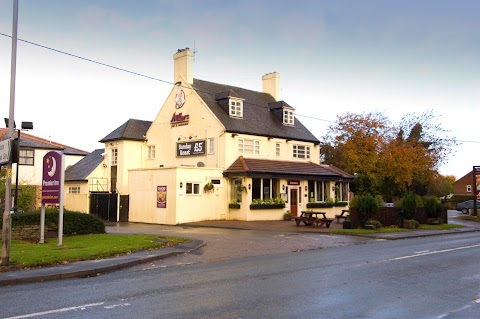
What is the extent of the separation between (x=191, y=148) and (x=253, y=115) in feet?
18.7

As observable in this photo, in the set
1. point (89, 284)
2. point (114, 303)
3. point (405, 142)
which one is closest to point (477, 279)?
point (114, 303)

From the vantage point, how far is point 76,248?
Answer: 15492 millimetres

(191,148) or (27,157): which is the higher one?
(27,157)

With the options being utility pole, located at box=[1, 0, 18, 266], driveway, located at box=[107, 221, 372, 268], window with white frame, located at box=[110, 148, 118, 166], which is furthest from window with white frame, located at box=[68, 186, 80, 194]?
utility pole, located at box=[1, 0, 18, 266]

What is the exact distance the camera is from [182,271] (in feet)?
39.5

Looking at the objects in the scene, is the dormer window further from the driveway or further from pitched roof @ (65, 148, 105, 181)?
pitched roof @ (65, 148, 105, 181)

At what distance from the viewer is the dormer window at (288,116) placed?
39.4 meters

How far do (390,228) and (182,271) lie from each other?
17.5m

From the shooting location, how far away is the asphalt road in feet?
24.8

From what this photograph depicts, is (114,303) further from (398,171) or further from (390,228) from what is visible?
(398,171)

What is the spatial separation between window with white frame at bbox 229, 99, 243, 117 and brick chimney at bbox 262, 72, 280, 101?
7542 millimetres

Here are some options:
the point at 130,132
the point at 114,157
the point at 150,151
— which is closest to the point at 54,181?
the point at 150,151

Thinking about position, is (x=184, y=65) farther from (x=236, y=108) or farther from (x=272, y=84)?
(x=272, y=84)

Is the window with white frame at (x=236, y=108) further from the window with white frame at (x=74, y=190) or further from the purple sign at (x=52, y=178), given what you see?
the purple sign at (x=52, y=178)
